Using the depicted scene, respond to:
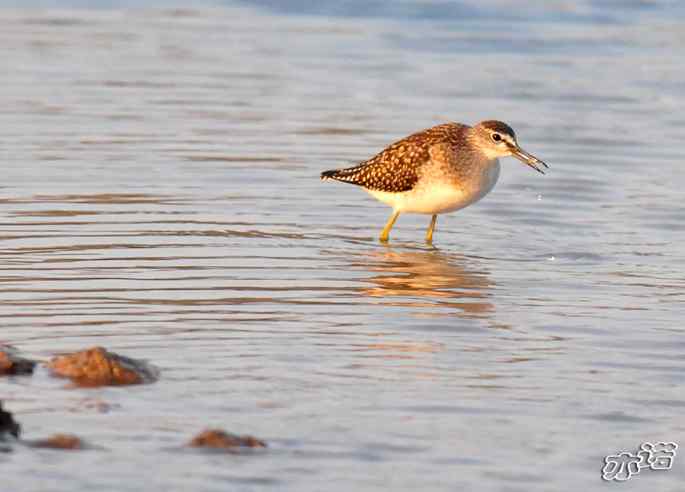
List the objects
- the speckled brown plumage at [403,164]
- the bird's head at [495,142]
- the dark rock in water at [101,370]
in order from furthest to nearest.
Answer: the bird's head at [495,142] → the speckled brown plumage at [403,164] → the dark rock in water at [101,370]

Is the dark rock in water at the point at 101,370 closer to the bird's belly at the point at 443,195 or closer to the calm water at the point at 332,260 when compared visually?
the calm water at the point at 332,260

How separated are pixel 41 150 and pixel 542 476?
920 cm

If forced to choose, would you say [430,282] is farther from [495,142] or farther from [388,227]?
[495,142]

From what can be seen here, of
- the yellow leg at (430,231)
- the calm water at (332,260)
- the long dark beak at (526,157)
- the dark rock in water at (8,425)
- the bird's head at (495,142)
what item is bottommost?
the yellow leg at (430,231)

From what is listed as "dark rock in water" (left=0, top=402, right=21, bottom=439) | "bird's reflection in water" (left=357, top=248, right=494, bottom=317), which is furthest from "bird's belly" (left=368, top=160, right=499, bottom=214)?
"dark rock in water" (left=0, top=402, right=21, bottom=439)

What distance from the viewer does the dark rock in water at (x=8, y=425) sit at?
7.22 m

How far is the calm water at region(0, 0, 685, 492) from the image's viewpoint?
7469mm

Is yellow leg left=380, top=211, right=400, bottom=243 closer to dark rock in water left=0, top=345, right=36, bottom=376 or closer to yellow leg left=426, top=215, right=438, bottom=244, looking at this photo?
yellow leg left=426, top=215, right=438, bottom=244

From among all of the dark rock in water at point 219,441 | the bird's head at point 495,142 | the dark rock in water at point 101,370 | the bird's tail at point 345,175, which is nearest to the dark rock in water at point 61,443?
the dark rock in water at point 219,441

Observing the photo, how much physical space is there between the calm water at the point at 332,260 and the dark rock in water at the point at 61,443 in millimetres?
100

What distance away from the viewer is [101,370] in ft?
26.8

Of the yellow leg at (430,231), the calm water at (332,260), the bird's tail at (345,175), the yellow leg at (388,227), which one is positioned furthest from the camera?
the bird's tail at (345,175)

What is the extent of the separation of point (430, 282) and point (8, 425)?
4785 mm

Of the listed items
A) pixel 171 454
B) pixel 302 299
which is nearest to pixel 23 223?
pixel 302 299
